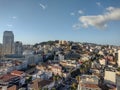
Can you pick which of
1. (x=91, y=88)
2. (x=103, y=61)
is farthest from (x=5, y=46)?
(x=91, y=88)

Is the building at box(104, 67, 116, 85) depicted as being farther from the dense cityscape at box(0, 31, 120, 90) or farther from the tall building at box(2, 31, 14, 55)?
the tall building at box(2, 31, 14, 55)

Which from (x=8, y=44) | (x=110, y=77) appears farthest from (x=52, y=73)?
(x=8, y=44)

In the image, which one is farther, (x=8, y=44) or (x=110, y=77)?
(x=8, y=44)

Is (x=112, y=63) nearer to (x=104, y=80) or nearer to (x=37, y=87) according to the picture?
(x=104, y=80)

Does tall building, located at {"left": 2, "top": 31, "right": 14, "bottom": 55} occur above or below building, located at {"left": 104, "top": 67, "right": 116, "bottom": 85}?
above

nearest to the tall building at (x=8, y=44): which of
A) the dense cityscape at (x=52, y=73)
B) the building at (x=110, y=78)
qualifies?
the dense cityscape at (x=52, y=73)

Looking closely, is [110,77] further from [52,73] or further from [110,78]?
[52,73]

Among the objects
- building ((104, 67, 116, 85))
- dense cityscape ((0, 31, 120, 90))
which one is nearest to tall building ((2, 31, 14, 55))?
dense cityscape ((0, 31, 120, 90))

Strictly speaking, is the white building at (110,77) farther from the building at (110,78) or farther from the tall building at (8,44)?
the tall building at (8,44)

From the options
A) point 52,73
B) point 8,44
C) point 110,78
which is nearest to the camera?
point 110,78

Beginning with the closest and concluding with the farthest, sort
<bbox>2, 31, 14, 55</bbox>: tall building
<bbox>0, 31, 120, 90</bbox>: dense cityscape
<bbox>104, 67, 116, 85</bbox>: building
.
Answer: <bbox>0, 31, 120, 90</bbox>: dense cityscape
<bbox>104, 67, 116, 85</bbox>: building
<bbox>2, 31, 14, 55</bbox>: tall building

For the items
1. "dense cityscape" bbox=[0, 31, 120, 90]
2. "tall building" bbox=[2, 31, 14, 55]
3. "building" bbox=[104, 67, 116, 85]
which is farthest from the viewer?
"tall building" bbox=[2, 31, 14, 55]
